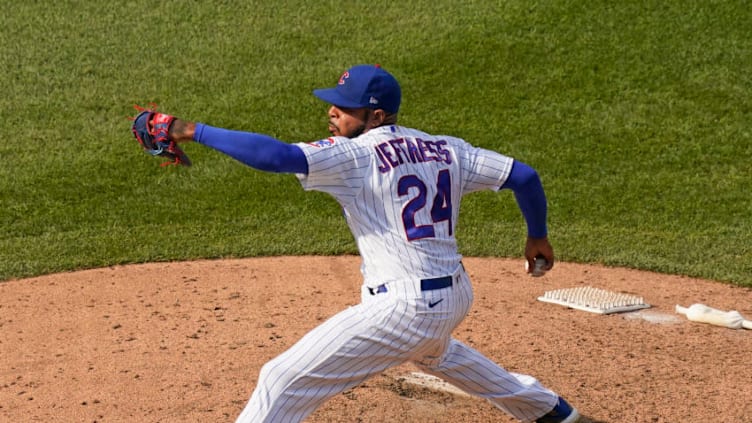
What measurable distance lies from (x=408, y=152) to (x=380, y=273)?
0.50 metres

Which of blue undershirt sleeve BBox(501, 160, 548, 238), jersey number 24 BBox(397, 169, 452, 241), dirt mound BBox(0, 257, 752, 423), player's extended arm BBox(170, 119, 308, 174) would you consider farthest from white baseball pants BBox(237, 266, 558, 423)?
dirt mound BBox(0, 257, 752, 423)

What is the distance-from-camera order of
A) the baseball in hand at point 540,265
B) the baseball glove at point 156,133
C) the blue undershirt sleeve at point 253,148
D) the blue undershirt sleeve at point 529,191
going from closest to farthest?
1. the blue undershirt sleeve at point 253,148
2. the baseball glove at point 156,133
3. the blue undershirt sleeve at point 529,191
4. the baseball in hand at point 540,265

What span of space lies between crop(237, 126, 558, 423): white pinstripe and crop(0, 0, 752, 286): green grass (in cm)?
406

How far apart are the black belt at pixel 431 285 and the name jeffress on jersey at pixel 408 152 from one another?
469mm

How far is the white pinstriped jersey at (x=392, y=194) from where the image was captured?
4.09m

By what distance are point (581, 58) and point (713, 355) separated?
608cm

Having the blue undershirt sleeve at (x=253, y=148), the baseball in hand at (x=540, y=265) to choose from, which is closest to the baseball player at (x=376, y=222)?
the blue undershirt sleeve at (x=253, y=148)

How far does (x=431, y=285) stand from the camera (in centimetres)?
420

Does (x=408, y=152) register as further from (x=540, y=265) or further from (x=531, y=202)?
(x=540, y=265)

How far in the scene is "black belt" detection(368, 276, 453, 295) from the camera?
165 inches

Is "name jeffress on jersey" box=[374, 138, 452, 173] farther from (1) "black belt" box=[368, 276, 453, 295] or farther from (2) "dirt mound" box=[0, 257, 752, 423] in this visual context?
(2) "dirt mound" box=[0, 257, 752, 423]

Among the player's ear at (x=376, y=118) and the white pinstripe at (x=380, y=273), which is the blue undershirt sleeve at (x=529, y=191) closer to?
the white pinstripe at (x=380, y=273)

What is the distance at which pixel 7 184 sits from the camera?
31.4ft

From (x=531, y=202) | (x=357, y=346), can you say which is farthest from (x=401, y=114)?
(x=357, y=346)
